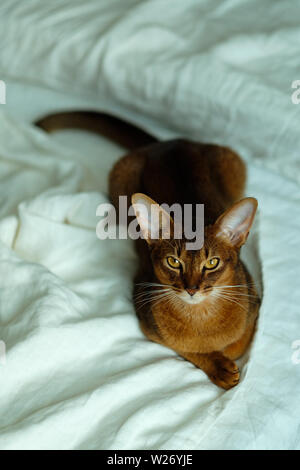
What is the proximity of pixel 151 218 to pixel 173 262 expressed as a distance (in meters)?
0.12

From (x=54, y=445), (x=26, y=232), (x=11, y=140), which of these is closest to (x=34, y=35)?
(x=11, y=140)

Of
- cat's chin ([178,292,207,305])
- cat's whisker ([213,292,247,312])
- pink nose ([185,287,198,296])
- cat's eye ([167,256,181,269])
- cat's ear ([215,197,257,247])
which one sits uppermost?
cat's ear ([215,197,257,247])

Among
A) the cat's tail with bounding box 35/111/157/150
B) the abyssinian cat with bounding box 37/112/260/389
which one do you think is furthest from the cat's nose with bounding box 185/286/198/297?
the cat's tail with bounding box 35/111/157/150

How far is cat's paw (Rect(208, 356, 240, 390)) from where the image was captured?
1.10 metres

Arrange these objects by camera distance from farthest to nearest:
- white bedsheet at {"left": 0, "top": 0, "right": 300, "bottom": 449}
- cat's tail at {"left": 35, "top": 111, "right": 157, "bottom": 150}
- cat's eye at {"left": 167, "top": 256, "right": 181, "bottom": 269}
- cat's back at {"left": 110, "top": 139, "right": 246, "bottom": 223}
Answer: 1. cat's tail at {"left": 35, "top": 111, "right": 157, "bottom": 150}
2. cat's back at {"left": 110, "top": 139, "right": 246, "bottom": 223}
3. cat's eye at {"left": 167, "top": 256, "right": 181, "bottom": 269}
4. white bedsheet at {"left": 0, "top": 0, "right": 300, "bottom": 449}

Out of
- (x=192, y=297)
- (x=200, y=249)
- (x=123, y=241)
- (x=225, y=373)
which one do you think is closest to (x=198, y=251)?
(x=200, y=249)

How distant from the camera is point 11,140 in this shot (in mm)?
1851

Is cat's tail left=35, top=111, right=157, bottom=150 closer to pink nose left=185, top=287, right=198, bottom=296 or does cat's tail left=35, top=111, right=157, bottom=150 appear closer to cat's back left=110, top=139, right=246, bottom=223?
cat's back left=110, top=139, right=246, bottom=223

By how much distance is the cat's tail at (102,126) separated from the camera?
177cm

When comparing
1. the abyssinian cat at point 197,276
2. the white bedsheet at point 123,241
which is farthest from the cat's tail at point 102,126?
the abyssinian cat at point 197,276

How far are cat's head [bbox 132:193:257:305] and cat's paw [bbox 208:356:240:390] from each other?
0.16m

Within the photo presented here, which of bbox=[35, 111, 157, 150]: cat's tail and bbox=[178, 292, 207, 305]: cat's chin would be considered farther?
bbox=[35, 111, 157, 150]: cat's tail

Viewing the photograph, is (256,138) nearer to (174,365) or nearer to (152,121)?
(152,121)

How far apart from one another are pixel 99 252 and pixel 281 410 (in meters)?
0.71
